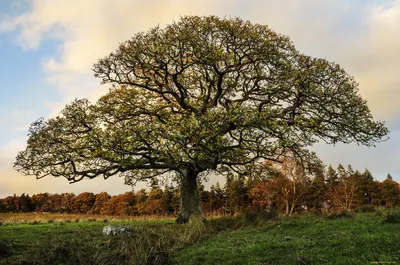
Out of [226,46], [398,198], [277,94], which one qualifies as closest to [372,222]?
[277,94]

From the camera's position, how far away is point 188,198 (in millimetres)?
26359

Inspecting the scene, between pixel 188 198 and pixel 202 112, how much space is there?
301 inches

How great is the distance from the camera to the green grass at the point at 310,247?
35.0 feet

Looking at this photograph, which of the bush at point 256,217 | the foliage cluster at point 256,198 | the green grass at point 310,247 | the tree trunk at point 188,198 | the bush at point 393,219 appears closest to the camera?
the green grass at point 310,247

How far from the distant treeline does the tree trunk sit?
1012 inches

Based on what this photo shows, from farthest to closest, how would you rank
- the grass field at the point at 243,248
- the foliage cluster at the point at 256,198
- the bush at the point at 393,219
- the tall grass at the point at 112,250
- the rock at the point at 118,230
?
the foliage cluster at the point at 256,198, the rock at the point at 118,230, the bush at the point at 393,219, the tall grass at the point at 112,250, the grass field at the point at 243,248

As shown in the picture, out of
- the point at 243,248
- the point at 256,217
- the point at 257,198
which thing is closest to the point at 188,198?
the point at 256,217

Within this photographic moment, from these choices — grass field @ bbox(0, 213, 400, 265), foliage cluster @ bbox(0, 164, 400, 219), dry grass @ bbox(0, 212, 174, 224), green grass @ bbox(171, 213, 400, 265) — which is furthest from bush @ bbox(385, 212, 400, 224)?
foliage cluster @ bbox(0, 164, 400, 219)

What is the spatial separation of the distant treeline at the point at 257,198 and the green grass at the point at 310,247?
35.2 metres

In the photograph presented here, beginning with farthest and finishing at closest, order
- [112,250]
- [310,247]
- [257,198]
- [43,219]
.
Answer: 1. [257,198]
2. [43,219]
3. [112,250]
4. [310,247]

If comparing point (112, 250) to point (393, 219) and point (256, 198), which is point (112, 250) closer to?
point (393, 219)

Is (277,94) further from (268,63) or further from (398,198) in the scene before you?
(398,198)

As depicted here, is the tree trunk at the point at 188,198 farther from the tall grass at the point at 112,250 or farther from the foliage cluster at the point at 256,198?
the foliage cluster at the point at 256,198

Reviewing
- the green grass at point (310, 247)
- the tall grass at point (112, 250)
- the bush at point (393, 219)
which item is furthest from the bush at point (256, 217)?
the bush at point (393, 219)
